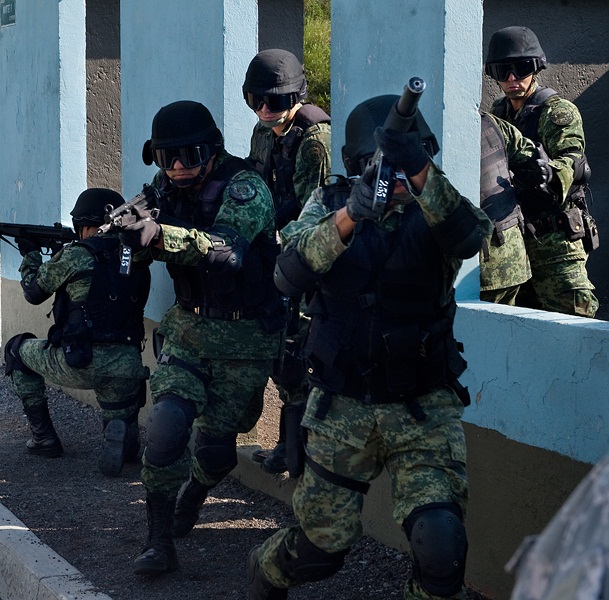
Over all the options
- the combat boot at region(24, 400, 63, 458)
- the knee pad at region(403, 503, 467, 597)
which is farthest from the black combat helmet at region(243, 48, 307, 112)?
the knee pad at region(403, 503, 467, 597)

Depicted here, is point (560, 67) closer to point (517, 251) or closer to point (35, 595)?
point (517, 251)

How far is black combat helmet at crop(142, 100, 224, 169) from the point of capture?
14.6 feet

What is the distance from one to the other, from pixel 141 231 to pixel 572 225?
86.8 inches

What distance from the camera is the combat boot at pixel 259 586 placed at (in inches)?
142

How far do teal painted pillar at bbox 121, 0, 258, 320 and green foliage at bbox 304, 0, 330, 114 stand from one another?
4.86 meters

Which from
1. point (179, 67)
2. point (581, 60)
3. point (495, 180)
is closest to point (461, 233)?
point (495, 180)

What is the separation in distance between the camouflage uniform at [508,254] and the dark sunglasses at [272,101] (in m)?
0.96

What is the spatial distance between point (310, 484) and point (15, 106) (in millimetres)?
5797

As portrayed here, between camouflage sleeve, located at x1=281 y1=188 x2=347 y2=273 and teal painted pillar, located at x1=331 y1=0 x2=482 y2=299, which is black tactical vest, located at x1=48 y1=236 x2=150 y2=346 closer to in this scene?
teal painted pillar, located at x1=331 y1=0 x2=482 y2=299

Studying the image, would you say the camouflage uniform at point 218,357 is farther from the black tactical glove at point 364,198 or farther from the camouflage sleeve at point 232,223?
the black tactical glove at point 364,198

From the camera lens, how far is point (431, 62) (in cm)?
424

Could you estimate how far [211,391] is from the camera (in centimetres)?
457

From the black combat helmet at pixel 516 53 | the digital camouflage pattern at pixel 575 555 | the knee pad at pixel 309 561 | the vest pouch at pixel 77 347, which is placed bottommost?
the knee pad at pixel 309 561

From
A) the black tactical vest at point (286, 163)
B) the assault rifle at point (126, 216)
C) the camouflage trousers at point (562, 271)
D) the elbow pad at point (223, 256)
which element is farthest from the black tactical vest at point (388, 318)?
the camouflage trousers at point (562, 271)
